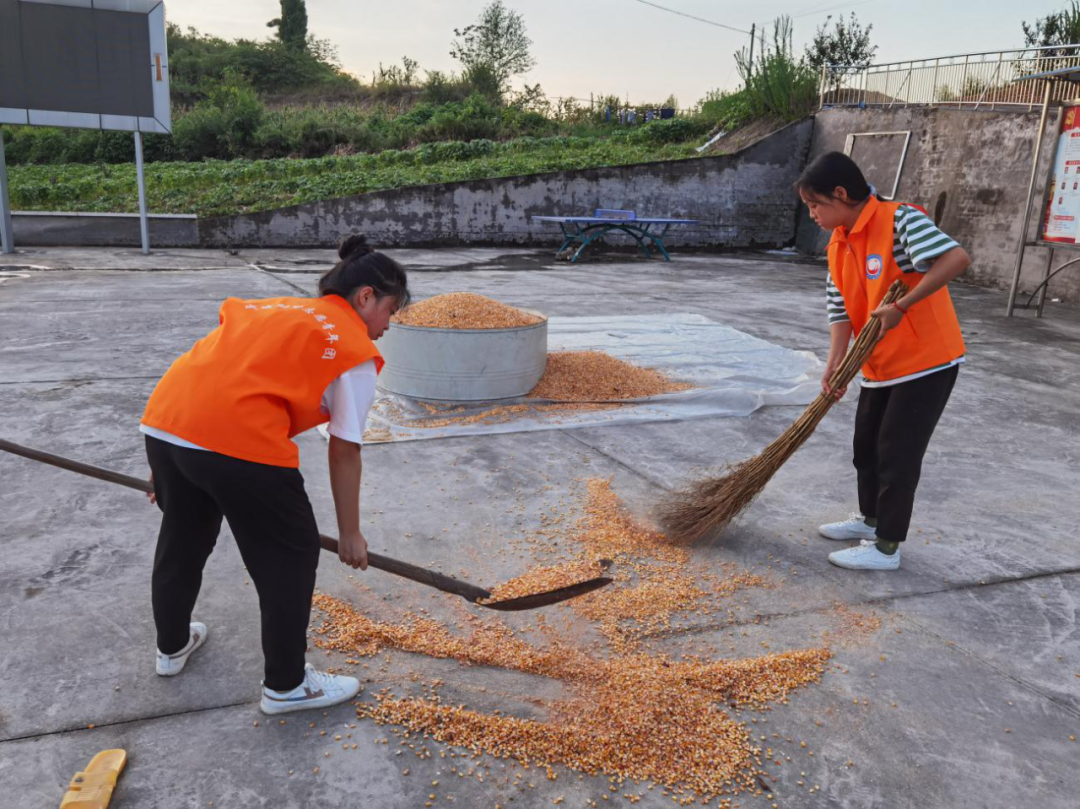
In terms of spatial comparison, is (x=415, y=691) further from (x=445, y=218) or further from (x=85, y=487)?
(x=445, y=218)

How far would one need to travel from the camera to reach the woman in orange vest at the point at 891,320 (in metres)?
2.65

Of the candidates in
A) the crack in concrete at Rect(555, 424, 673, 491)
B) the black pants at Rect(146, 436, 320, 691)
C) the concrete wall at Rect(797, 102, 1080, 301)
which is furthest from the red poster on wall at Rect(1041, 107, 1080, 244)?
the black pants at Rect(146, 436, 320, 691)

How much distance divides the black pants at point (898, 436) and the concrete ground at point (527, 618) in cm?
24

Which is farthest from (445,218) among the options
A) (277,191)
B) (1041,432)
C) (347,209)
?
(1041,432)

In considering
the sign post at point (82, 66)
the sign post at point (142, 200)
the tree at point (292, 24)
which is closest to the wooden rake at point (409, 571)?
the sign post at point (82, 66)

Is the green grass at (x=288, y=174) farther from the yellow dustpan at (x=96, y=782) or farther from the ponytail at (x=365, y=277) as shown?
the yellow dustpan at (x=96, y=782)

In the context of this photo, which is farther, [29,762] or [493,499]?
[493,499]

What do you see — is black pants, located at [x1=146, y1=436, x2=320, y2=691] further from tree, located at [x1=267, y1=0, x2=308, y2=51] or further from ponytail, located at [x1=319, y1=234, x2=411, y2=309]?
tree, located at [x1=267, y1=0, x2=308, y2=51]

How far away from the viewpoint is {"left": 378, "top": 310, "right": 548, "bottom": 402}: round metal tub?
4.65 meters

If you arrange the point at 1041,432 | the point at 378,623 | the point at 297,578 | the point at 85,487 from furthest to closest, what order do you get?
1. the point at 1041,432
2. the point at 85,487
3. the point at 378,623
4. the point at 297,578

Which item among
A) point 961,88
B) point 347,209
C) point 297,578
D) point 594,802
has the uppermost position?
point 961,88

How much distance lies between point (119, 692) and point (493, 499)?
1684mm

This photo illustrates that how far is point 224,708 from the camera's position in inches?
80.9

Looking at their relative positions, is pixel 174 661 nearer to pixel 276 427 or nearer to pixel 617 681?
pixel 276 427
